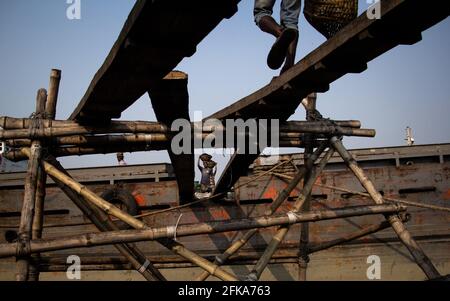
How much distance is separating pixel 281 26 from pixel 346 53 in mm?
834

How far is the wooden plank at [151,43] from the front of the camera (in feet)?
5.46

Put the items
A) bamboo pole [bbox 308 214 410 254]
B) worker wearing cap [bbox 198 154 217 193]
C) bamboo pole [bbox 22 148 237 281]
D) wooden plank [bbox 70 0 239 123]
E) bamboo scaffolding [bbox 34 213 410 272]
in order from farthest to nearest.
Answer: worker wearing cap [bbox 198 154 217 193]
bamboo scaffolding [bbox 34 213 410 272]
bamboo pole [bbox 308 214 410 254]
bamboo pole [bbox 22 148 237 281]
wooden plank [bbox 70 0 239 123]

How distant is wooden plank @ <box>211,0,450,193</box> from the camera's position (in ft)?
6.21

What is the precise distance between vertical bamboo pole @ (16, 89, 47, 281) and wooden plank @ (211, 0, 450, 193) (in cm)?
196

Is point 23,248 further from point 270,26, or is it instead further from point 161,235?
point 270,26

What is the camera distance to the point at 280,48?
2.81 meters

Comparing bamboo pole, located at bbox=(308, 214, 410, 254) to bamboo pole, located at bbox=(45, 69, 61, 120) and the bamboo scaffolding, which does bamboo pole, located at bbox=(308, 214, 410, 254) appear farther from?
bamboo pole, located at bbox=(45, 69, 61, 120)

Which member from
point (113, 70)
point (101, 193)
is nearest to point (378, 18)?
point (113, 70)

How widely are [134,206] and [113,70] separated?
4.47 m

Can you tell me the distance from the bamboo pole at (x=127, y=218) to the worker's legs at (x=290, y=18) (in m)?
1.90

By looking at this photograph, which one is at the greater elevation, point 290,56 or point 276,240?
point 290,56

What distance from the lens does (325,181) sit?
6410mm
